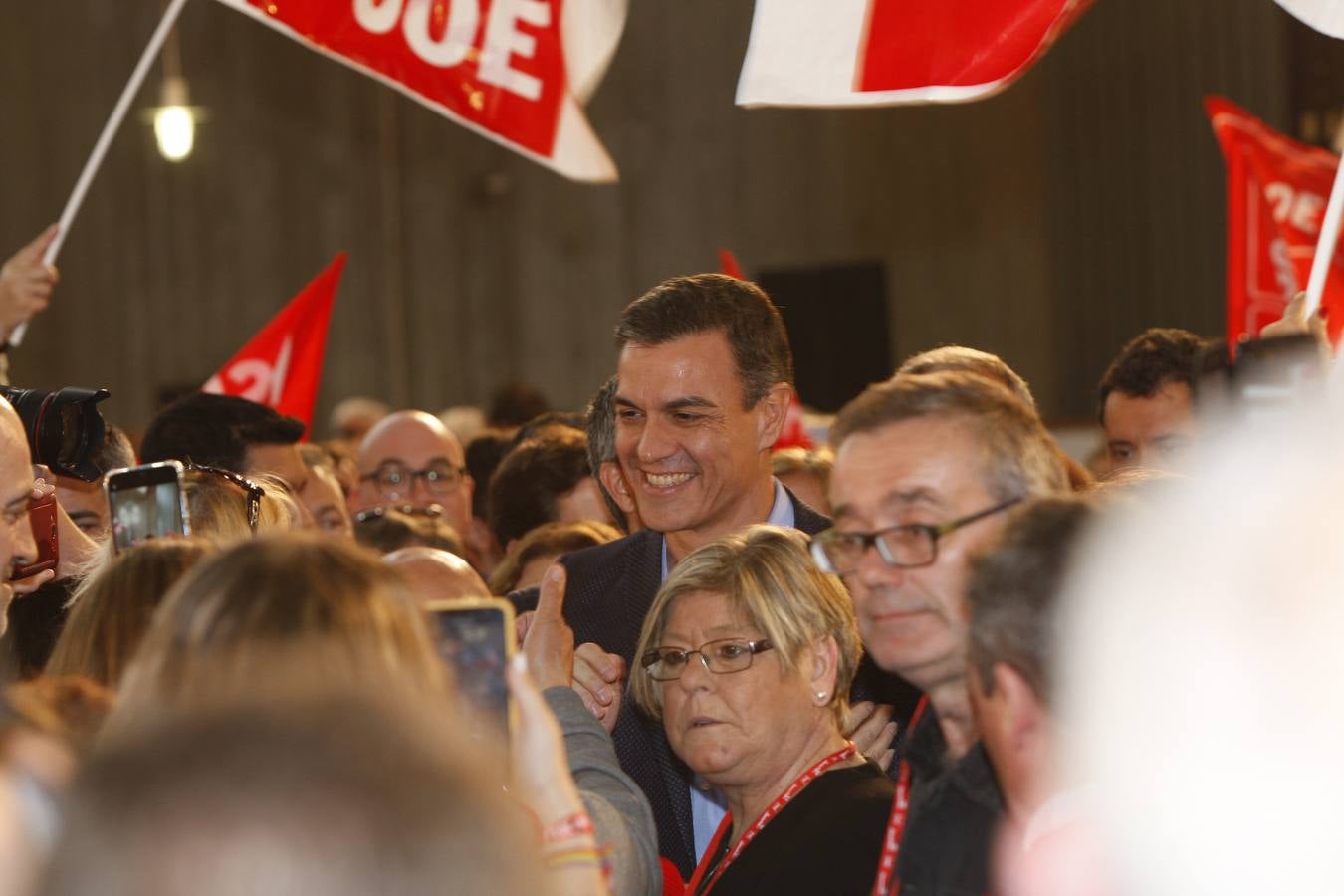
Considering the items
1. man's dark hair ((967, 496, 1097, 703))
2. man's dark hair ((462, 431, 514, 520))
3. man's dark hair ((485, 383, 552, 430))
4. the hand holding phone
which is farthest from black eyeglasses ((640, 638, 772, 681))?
man's dark hair ((485, 383, 552, 430))

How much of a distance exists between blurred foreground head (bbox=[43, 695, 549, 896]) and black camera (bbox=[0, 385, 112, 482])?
6.94 ft

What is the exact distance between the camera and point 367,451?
19.0 ft

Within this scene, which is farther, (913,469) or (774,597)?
(774,597)

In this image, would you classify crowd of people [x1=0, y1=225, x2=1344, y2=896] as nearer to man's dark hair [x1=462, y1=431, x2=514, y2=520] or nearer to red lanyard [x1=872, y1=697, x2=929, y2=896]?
red lanyard [x1=872, y1=697, x2=929, y2=896]

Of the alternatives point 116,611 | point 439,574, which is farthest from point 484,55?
point 116,611

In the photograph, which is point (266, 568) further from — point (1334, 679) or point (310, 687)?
point (1334, 679)

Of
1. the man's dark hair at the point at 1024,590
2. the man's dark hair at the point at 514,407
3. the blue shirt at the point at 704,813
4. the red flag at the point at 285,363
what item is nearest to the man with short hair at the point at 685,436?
the blue shirt at the point at 704,813

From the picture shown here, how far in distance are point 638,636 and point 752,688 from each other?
0.73 m

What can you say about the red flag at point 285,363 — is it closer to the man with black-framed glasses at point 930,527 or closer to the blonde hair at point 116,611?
the blonde hair at point 116,611

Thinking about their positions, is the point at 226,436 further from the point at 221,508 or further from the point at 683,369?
the point at 221,508

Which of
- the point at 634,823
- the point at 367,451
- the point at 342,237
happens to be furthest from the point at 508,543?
the point at 342,237

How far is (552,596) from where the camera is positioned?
8.14 ft

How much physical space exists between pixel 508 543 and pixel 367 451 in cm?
139

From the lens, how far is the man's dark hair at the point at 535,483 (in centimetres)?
455
